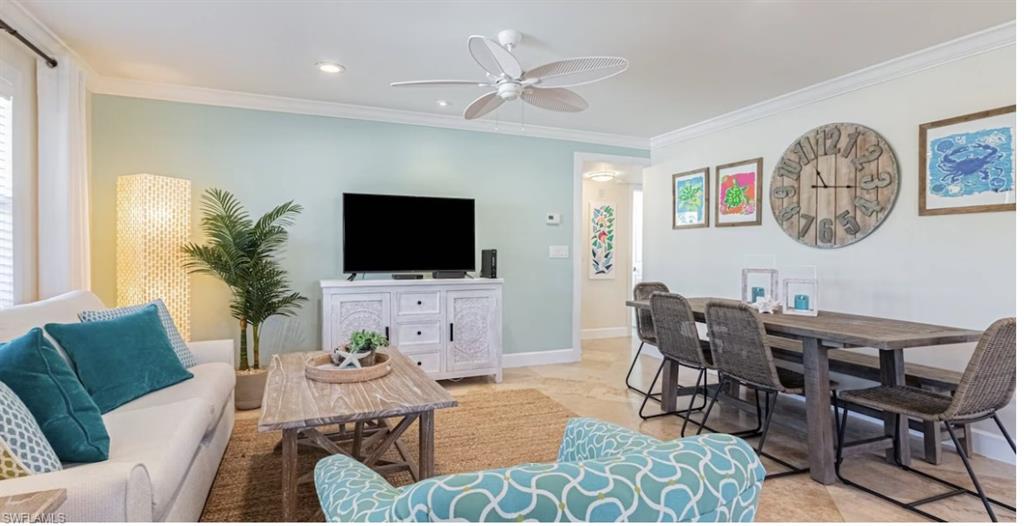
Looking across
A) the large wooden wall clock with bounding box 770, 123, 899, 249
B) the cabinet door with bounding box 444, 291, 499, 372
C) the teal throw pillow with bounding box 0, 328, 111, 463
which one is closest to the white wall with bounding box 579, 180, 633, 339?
the cabinet door with bounding box 444, 291, 499, 372

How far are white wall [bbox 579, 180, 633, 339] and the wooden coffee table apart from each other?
4.49 meters

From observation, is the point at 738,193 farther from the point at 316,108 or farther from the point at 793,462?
the point at 316,108

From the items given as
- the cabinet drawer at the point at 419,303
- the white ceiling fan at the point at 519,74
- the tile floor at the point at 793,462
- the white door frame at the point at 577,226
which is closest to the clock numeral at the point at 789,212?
the tile floor at the point at 793,462

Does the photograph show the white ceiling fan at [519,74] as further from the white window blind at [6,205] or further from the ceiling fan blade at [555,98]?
the white window blind at [6,205]

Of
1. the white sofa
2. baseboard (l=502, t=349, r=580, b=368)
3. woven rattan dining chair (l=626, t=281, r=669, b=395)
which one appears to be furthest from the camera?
baseboard (l=502, t=349, r=580, b=368)

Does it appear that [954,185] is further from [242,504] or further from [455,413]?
[242,504]

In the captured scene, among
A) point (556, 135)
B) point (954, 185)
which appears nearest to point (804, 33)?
point (954, 185)

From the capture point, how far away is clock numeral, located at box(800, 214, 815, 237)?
3854mm

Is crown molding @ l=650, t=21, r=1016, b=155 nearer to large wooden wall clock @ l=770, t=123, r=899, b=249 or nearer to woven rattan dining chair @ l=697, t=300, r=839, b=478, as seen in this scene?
large wooden wall clock @ l=770, t=123, r=899, b=249

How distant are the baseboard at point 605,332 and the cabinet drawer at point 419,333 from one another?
296cm

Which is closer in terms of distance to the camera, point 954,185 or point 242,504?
point 242,504

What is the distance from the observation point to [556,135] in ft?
16.7

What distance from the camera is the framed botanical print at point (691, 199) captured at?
485 cm

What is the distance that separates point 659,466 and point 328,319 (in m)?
3.53
